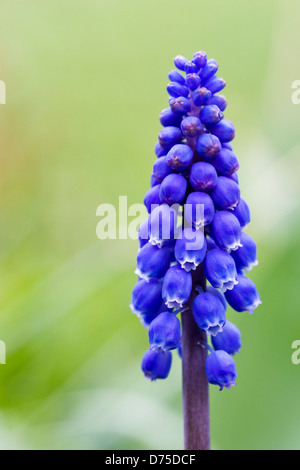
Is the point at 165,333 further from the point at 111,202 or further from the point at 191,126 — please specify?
the point at 111,202

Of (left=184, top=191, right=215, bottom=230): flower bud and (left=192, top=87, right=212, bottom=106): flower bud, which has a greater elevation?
(left=192, top=87, right=212, bottom=106): flower bud

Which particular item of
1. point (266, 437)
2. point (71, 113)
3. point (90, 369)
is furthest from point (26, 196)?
point (266, 437)

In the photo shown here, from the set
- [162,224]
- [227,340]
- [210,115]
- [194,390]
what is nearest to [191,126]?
[210,115]

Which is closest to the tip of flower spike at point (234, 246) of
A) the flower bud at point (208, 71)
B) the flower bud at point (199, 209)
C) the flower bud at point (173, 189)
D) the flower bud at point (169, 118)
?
the flower bud at point (199, 209)

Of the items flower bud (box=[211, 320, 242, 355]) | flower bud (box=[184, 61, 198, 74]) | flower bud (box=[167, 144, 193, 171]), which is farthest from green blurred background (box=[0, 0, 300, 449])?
flower bud (box=[184, 61, 198, 74])

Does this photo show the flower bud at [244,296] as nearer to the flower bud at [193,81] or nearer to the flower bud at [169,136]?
the flower bud at [169,136]

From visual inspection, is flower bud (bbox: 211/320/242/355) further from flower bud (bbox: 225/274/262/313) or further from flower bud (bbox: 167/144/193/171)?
flower bud (bbox: 167/144/193/171)

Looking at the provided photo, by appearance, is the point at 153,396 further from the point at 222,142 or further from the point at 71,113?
the point at 71,113
